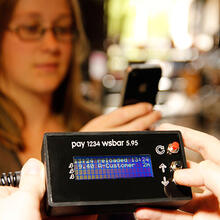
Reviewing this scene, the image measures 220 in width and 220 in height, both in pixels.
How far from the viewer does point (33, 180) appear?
0.73 m

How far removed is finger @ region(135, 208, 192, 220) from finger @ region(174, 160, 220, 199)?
0.09 metres

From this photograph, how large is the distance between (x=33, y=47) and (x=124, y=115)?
49cm

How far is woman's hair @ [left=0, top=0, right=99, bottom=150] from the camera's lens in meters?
1.40

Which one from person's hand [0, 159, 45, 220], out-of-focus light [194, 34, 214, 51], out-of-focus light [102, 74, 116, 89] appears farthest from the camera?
out-of-focus light [194, 34, 214, 51]

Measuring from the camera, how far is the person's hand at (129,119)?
1211mm

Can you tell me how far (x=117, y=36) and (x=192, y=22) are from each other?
122cm

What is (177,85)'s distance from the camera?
17.4ft

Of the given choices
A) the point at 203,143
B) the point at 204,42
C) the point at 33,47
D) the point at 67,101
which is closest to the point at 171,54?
the point at 204,42

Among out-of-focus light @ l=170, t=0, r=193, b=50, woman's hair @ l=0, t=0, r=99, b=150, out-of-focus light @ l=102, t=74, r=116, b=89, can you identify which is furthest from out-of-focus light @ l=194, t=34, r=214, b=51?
woman's hair @ l=0, t=0, r=99, b=150

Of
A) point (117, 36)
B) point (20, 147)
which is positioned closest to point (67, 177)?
point (20, 147)

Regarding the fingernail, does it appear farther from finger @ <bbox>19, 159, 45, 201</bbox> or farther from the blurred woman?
the blurred woman

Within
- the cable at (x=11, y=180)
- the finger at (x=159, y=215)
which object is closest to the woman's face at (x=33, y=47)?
the cable at (x=11, y=180)

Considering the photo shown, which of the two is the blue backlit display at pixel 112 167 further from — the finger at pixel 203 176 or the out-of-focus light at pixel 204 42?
the out-of-focus light at pixel 204 42

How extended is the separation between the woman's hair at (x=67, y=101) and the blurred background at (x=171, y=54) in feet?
8.22
